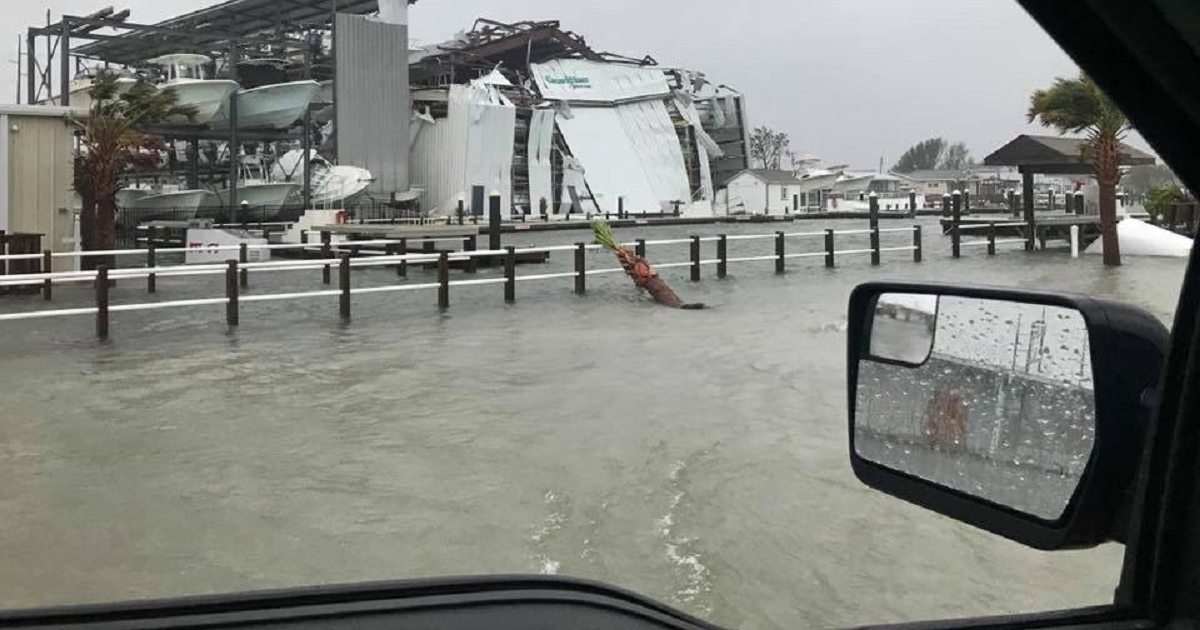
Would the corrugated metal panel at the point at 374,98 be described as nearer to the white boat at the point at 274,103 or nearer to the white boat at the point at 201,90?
the white boat at the point at 274,103

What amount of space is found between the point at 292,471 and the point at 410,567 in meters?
1.42

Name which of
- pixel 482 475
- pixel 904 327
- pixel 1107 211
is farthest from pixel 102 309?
pixel 1107 211

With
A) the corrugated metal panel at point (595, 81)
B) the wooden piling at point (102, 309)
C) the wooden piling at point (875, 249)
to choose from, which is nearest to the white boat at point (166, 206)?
the wooden piling at point (875, 249)

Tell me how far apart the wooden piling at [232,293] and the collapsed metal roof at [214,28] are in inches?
1056

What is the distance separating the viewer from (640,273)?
Answer: 12078mm

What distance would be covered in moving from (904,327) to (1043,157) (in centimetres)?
1140

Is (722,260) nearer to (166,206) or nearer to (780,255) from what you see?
(780,255)

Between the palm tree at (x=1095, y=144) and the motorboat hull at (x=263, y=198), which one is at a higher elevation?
the motorboat hull at (x=263, y=198)

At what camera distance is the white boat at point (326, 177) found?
37.2 metres

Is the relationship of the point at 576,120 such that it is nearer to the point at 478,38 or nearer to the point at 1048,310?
the point at 478,38

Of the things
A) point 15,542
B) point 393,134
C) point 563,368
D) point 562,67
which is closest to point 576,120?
point 562,67

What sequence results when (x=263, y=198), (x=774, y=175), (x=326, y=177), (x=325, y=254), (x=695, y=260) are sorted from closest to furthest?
(x=695, y=260)
(x=325, y=254)
(x=263, y=198)
(x=326, y=177)
(x=774, y=175)

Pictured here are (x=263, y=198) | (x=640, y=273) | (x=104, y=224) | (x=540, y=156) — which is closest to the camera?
(x=640, y=273)

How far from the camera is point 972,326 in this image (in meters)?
1.29
